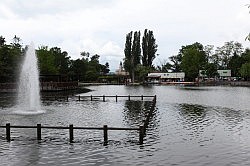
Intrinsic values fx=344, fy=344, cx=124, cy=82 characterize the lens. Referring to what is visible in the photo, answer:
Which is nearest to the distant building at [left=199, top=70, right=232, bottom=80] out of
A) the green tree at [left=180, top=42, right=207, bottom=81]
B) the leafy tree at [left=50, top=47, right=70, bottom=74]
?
the green tree at [left=180, top=42, right=207, bottom=81]

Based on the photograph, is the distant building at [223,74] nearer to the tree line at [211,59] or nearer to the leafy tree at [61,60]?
the tree line at [211,59]

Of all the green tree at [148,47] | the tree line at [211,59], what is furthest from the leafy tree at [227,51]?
the green tree at [148,47]

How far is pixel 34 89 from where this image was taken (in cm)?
4538

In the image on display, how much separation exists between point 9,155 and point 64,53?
124 metres

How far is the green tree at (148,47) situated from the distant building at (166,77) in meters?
12.3

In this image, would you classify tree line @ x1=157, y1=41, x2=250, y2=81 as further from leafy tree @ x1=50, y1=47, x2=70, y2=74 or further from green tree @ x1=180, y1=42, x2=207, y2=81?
leafy tree @ x1=50, y1=47, x2=70, y2=74

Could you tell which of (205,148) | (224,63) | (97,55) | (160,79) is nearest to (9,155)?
(205,148)

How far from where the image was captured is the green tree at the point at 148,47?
489 feet

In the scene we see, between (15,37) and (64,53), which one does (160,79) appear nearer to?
(64,53)

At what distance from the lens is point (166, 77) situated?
16500 centimetres

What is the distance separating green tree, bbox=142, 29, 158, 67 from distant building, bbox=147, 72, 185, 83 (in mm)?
12267

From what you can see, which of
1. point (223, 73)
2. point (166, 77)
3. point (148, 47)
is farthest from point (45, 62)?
point (223, 73)

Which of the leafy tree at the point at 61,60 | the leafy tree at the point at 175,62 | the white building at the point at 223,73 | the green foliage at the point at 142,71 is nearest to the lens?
the leafy tree at the point at 61,60

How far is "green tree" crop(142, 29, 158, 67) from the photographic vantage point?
14912cm
